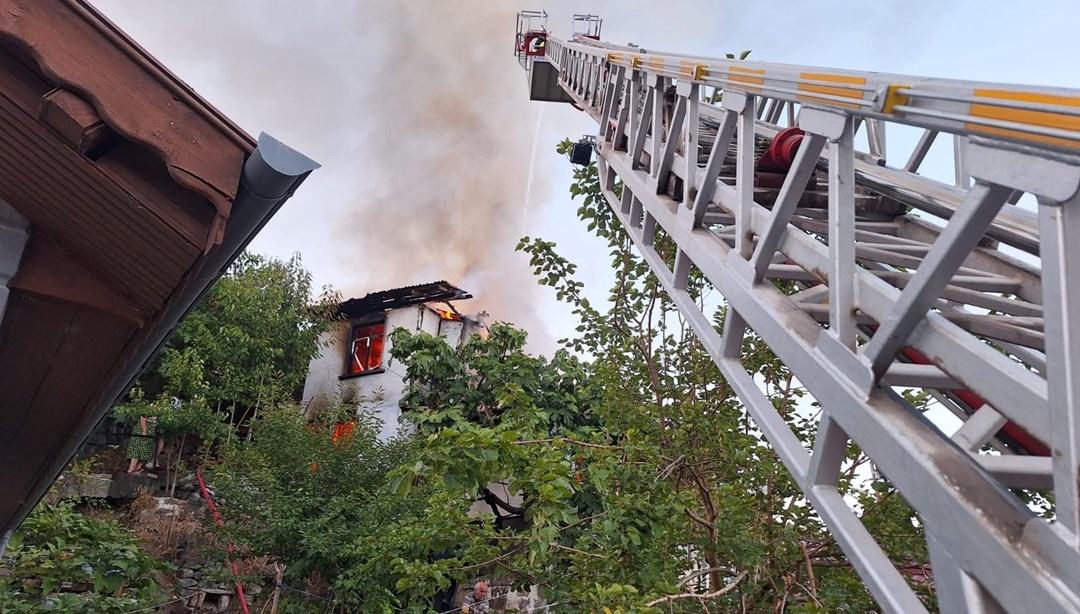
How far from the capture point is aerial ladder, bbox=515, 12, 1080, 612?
1.37 m

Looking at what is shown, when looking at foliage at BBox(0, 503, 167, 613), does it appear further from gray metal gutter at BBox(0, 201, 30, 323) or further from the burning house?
the burning house

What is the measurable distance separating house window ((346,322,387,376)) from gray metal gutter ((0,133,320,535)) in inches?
555

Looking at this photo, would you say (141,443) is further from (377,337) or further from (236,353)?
(377,337)

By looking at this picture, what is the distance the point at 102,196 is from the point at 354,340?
1593 cm

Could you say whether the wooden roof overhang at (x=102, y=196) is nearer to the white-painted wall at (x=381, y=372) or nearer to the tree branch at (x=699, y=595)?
the tree branch at (x=699, y=595)

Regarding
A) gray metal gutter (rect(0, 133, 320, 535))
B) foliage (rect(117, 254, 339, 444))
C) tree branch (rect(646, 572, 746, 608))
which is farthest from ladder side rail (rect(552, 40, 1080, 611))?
foliage (rect(117, 254, 339, 444))

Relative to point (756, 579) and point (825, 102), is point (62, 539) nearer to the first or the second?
point (756, 579)

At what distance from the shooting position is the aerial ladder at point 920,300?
54.1 inches

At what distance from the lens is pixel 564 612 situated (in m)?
5.44

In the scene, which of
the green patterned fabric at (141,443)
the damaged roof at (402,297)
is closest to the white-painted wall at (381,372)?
the damaged roof at (402,297)

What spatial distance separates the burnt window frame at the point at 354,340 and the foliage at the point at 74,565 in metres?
10.7

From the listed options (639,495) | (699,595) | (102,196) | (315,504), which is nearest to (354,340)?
(315,504)

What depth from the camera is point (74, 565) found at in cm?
600

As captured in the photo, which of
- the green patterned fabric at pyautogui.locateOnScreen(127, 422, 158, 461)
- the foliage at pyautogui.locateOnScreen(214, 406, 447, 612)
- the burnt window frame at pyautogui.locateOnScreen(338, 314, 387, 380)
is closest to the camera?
the foliage at pyautogui.locateOnScreen(214, 406, 447, 612)
